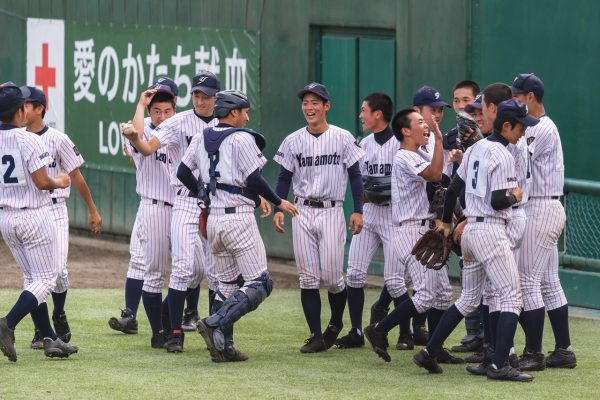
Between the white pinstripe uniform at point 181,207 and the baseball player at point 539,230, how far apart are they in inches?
81.0

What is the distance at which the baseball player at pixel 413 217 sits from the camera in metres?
8.81

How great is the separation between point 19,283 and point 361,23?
13.7 ft

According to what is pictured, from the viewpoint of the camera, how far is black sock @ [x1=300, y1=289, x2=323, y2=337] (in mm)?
9469

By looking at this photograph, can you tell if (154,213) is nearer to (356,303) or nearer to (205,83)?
(205,83)

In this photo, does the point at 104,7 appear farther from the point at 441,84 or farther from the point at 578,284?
the point at 578,284

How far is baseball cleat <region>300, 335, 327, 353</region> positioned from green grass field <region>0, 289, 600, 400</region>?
70mm

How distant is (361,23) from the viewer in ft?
45.5

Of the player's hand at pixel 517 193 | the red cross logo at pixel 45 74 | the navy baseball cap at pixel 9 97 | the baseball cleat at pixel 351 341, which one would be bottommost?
the baseball cleat at pixel 351 341

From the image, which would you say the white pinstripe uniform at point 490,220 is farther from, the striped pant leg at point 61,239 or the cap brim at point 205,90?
the striped pant leg at point 61,239

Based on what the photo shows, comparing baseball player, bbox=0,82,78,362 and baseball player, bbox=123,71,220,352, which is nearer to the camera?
baseball player, bbox=0,82,78,362

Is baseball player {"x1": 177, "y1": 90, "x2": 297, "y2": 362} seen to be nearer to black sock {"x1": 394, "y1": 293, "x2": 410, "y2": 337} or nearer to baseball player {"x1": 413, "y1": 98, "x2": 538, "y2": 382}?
black sock {"x1": 394, "y1": 293, "x2": 410, "y2": 337}

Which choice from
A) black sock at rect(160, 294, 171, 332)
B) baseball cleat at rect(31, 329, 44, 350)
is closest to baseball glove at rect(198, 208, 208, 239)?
black sock at rect(160, 294, 171, 332)

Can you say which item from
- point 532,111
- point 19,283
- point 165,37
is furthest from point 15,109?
point 165,37

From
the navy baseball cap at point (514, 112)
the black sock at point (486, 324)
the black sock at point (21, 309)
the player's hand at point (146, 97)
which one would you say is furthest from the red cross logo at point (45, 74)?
the navy baseball cap at point (514, 112)
